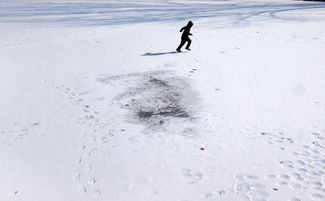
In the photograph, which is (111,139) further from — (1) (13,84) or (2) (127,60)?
(2) (127,60)

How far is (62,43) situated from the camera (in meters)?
12.1

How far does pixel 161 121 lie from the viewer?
5820mm

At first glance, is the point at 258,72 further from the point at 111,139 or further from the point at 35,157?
the point at 35,157

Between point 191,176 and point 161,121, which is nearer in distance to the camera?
point 191,176

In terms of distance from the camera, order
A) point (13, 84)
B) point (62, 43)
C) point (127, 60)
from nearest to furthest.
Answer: point (13, 84), point (127, 60), point (62, 43)

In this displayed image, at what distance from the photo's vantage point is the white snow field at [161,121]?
4.17 metres

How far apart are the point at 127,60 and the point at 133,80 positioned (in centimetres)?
215

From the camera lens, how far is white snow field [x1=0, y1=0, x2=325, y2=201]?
4.17 m

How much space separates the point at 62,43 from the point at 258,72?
777 cm

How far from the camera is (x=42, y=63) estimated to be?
9398mm

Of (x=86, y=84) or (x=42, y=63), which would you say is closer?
(x=86, y=84)

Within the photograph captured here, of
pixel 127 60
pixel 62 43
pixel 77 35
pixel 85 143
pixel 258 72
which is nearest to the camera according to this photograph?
pixel 85 143

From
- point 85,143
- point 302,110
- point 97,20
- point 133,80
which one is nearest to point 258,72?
point 302,110

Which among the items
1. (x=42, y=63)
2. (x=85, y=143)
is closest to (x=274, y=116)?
(x=85, y=143)
